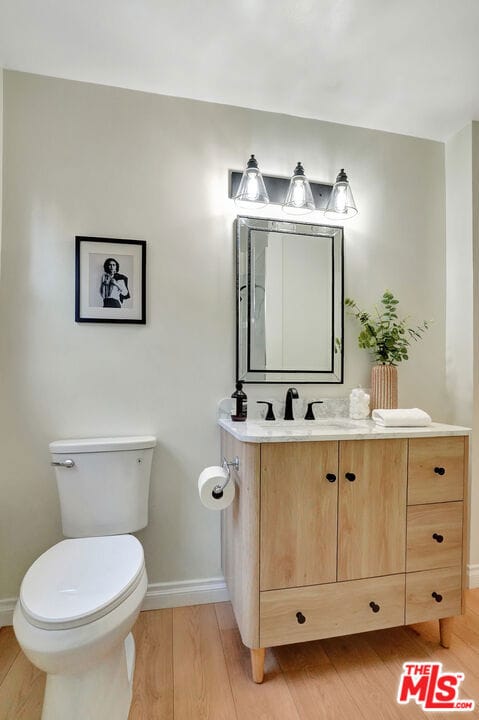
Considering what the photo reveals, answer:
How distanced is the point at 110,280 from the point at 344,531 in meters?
1.49

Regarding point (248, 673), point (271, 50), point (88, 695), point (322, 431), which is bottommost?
point (248, 673)

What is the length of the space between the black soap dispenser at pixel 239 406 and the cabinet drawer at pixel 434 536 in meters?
0.79

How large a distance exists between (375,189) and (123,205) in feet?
4.51

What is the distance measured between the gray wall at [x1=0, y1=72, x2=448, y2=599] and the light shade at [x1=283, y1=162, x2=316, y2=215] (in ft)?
0.56

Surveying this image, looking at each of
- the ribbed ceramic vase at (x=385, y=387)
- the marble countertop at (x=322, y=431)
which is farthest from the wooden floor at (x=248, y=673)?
the ribbed ceramic vase at (x=385, y=387)

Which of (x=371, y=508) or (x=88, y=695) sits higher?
(x=371, y=508)

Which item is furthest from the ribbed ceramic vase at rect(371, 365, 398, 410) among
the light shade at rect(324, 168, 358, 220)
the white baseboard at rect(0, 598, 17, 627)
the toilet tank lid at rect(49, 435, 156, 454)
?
the white baseboard at rect(0, 598, 17, 627)

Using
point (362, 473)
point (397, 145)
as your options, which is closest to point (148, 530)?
point (362, 473)

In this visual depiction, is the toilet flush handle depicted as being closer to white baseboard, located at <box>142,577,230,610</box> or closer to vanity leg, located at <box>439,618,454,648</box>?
white baseboard, located at <box>142,577,230,610</box>

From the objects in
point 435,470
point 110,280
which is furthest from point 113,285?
point 435,470

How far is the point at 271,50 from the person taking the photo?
4.87ft

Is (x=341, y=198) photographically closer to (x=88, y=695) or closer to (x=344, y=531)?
(x=344, y=531)

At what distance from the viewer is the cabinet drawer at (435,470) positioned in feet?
4.66

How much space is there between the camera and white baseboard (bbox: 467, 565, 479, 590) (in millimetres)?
1912
